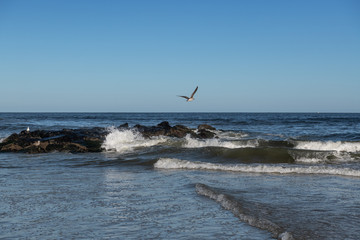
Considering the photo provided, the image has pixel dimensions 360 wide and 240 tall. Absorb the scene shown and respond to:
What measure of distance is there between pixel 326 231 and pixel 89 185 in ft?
15.5

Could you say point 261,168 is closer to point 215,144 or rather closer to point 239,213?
point 239,213

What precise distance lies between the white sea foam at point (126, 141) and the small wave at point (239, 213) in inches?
355

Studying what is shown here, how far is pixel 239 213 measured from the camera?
5.30 metres

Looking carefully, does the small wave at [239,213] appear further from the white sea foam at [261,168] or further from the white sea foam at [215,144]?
the white sea foam at [215,144]

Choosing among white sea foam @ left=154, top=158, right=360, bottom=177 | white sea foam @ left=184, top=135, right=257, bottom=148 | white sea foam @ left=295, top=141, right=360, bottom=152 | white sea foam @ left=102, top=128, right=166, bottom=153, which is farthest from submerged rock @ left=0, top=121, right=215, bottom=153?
white sea foam @ left=295, top=141, right=360, bottom=152

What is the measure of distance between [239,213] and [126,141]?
1318 centimetres

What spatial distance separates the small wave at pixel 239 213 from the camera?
442cm

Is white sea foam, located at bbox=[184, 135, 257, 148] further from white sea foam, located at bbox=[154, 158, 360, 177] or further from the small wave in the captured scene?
the small wave

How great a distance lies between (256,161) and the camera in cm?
1216

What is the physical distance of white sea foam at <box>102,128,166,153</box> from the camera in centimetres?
1611

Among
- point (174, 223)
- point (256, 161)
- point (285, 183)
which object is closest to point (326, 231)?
point (174, 223)

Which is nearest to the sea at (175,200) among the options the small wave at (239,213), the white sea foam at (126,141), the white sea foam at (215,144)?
the small wave at (239,213)

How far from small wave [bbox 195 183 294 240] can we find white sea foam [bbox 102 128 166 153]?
29.6 ft

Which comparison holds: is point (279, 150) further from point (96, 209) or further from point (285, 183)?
point (96, 209)
